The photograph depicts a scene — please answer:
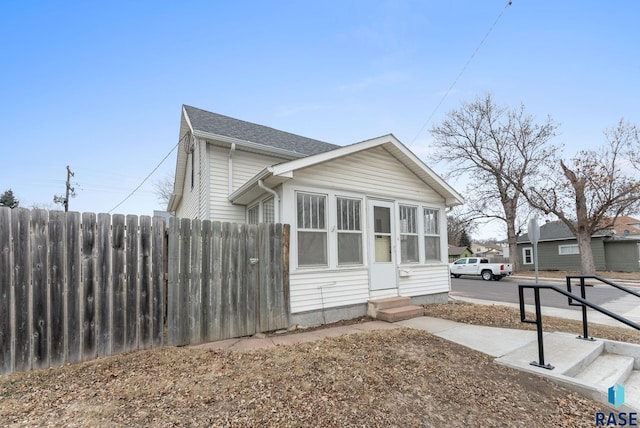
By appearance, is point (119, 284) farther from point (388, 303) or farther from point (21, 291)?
point (388, 303)

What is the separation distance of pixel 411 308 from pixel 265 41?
30.4 ft

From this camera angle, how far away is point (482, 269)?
64.8 ft

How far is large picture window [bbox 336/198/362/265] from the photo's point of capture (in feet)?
21.1

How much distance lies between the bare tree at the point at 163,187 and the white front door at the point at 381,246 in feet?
96.5

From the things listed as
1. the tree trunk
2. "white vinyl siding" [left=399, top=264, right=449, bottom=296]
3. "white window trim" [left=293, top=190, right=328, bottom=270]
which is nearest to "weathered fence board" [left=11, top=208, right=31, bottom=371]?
"white window trim" [left=293, top=190, right=328, bottom=270]

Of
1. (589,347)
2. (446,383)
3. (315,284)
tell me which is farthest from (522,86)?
(446,383)

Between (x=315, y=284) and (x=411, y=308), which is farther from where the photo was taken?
(x=411, y=308)

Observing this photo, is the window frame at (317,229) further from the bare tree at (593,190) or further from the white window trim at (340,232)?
the bare tree at (593,190)

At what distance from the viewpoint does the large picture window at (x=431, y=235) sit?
8086 millimetres

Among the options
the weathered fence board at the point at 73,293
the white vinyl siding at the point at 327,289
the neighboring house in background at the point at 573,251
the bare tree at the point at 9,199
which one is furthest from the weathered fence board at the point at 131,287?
the bare tree at the point at 9,199

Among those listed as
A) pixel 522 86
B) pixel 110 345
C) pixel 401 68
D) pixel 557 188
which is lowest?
pixel 110 345

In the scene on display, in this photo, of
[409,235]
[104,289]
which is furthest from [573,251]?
[104,289]

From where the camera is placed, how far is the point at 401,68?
392 inches

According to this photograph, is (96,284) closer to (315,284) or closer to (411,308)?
(315,284)
